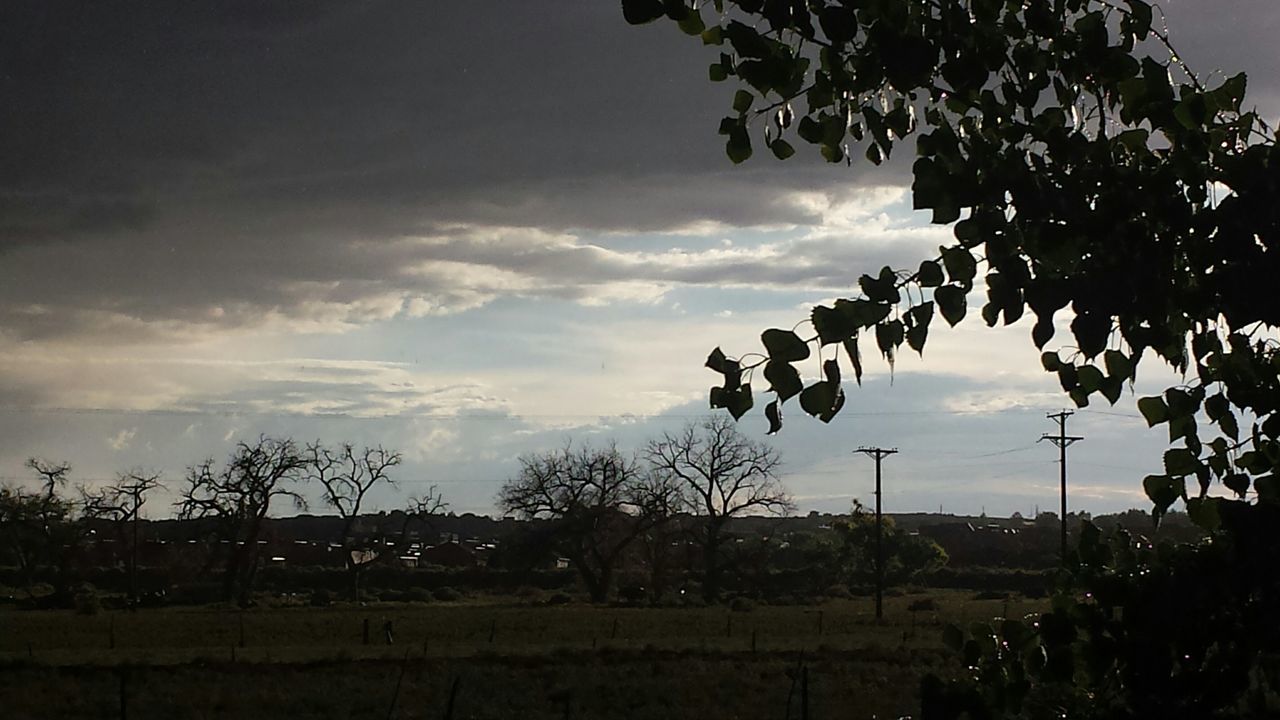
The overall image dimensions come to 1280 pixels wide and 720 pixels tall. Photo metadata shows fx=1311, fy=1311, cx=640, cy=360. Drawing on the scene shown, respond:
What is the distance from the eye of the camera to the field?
92.0 ft

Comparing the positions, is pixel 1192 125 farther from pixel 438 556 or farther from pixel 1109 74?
pixel 438 556

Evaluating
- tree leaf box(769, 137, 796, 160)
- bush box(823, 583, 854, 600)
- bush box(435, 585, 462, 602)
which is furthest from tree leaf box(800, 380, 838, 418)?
bush box(823, 583, 854, 600)

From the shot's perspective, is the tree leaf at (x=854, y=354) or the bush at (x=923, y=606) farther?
the bush at (x=923, y=606)

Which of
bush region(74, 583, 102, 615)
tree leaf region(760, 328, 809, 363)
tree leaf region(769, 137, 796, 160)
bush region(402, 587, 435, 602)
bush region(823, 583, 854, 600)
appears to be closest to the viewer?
tree leaf region(760, 328, 809, 363)

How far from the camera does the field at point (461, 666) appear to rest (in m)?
28.0

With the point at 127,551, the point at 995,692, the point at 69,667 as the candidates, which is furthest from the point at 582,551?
the point at 995,692

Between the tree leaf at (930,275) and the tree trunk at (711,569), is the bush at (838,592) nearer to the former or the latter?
the tree trunk at (711,569)

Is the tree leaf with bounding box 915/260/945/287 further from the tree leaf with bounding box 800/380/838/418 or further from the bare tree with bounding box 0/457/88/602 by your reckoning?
the bare tree with bounding box 0/457/88/602

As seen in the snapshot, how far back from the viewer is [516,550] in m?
99.8

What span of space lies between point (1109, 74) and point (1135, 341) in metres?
0.57

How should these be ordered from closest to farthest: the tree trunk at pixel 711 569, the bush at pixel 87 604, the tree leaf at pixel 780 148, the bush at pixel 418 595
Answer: the tree leaf at pixel 780 148 → the bush at pixel 87 604 → the bush at pixel 418 595 → the tree trunk at pixel 711 569

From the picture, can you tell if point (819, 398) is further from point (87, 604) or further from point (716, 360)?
point (87, 604)

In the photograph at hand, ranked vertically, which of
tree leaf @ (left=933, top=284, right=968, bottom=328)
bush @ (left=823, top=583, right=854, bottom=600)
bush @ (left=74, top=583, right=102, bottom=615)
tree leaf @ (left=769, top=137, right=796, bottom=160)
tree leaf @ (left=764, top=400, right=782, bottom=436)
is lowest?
bush @ (left=74, top=583, right=102, bottom=615)

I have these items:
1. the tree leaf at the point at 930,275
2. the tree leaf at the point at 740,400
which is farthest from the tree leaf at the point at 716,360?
the tree leaf at the point at 930,275
